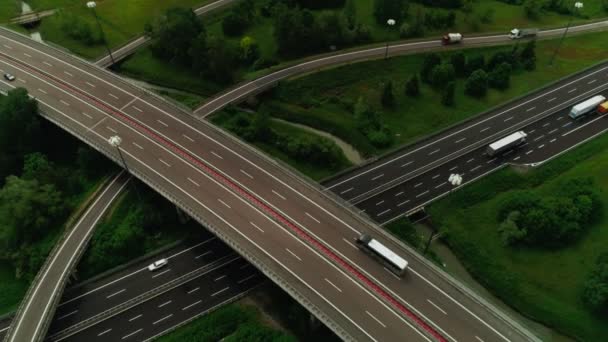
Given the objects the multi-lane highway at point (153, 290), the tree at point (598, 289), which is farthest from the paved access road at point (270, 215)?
the tree at point (598, 289)

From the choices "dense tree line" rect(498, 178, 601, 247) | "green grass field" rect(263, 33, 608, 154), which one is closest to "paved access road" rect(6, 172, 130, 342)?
"green grass field" rect(263, 33, 608, 154)

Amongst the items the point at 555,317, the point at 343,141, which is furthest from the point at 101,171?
the point at 555,317

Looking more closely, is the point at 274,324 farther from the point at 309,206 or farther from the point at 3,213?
the point at 3,213

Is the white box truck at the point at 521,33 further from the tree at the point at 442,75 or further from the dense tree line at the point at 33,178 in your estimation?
the dense tree line at the point at 33,178

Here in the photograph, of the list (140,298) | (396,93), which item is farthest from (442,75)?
(140,298)

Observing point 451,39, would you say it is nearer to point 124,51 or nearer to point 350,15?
point 350,15
